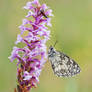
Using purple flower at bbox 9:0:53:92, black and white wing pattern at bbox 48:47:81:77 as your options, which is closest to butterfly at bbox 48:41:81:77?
black and white wing pattern at bbox 48:47:81:77

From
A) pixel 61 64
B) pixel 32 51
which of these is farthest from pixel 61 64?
pixel 32 51

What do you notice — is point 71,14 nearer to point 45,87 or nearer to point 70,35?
point 70,35

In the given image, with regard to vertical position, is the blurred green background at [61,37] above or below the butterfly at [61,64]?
above

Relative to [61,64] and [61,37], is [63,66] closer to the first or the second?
[61,64]

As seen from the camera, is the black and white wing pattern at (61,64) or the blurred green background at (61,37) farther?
the blurred green background at (61,37)

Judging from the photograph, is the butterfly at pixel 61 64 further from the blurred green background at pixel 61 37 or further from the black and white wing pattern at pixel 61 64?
the blurred green background at pixel 61 37

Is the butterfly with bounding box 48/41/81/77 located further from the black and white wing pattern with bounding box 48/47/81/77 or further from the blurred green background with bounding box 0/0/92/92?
the blurred green background with bounding box 0/0/92/92

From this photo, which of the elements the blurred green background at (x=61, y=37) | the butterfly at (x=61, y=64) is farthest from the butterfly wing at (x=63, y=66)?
the blurred green background at (x=61, y=37)

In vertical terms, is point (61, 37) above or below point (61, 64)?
above

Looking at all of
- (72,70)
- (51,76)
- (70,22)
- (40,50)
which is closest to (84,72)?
(51,76)
